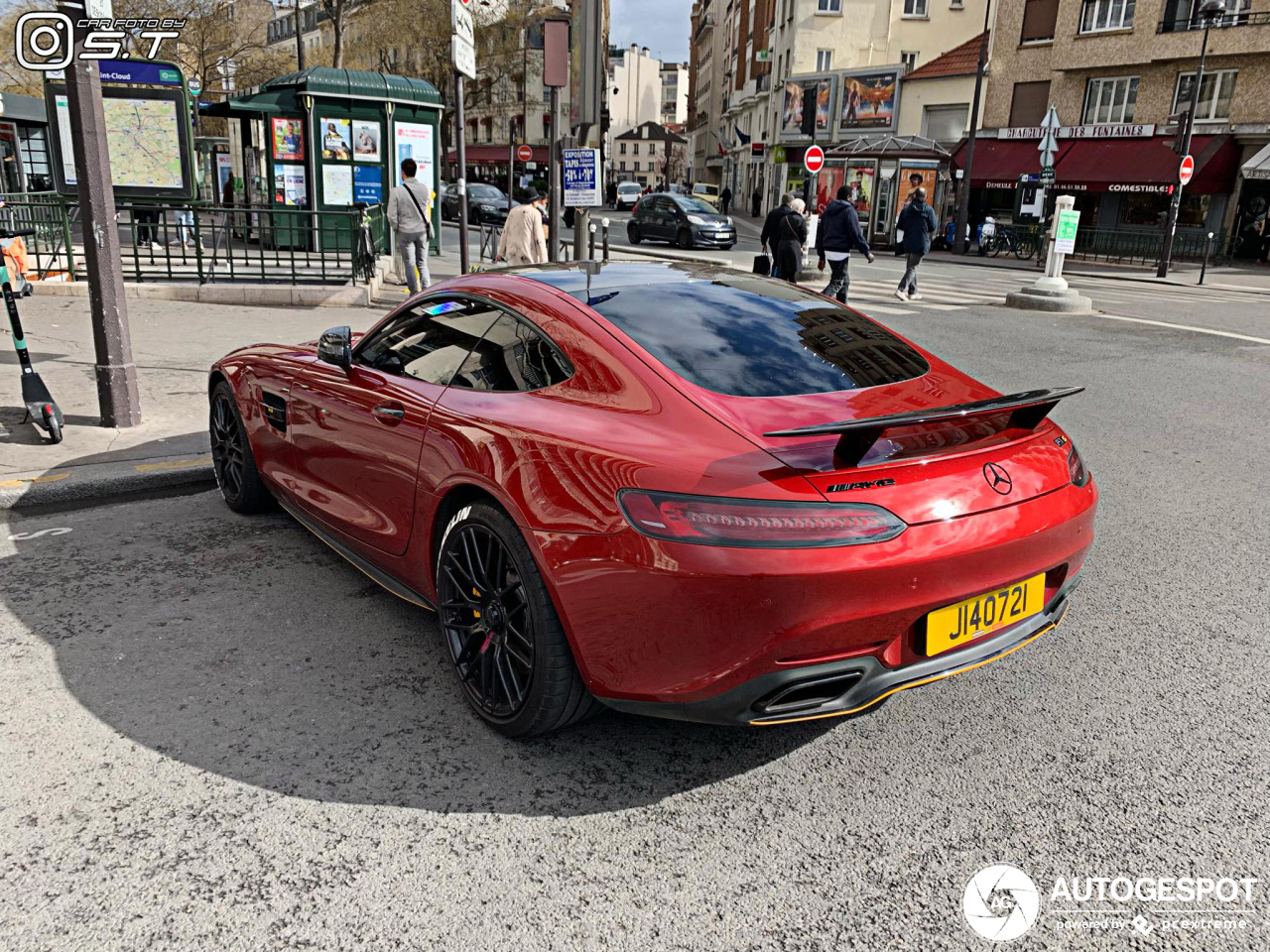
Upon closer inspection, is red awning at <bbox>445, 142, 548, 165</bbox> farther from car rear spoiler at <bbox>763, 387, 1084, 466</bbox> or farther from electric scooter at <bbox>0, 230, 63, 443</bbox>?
car rear spoiler at <bbox>763, 387, 1084, 466</bbox>

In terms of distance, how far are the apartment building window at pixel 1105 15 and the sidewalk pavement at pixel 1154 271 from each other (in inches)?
348

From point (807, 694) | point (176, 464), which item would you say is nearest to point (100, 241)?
point (176, 464)

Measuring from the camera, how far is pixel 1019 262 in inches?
1192

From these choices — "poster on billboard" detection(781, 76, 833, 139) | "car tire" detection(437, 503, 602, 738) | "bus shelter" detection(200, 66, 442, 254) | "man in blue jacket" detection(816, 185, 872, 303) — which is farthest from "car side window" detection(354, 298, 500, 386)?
"poster on billboard" detection(781, 76, 833, 139)

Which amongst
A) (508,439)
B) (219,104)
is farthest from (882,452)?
(219,104)

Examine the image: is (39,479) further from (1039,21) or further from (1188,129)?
(1039,21)

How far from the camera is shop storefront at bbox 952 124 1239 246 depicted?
101ft

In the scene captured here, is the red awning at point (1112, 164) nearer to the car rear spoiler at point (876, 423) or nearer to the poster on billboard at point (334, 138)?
the poster on billboard at point (334, 138)

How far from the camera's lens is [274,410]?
4.40 m

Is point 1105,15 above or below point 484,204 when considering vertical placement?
above

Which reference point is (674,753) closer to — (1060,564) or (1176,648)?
(1060,564)

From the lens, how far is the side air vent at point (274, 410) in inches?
170

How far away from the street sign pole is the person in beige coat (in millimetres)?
6703

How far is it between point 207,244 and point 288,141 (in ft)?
16.0
